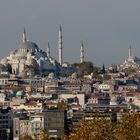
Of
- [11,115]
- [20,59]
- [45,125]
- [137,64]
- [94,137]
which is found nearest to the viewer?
[94,137]

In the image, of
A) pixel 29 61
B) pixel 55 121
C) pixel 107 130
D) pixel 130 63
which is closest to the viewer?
pixel 107 130

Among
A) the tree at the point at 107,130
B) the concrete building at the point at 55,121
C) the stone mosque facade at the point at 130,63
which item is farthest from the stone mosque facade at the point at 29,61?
the tree at the point at 107,130

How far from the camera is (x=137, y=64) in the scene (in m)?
104

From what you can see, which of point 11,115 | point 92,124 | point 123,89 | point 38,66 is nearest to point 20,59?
point 38,66

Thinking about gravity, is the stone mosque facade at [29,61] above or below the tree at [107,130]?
above

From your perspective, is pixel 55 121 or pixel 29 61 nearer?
pixel 55 121

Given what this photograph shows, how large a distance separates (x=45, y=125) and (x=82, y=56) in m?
54.8

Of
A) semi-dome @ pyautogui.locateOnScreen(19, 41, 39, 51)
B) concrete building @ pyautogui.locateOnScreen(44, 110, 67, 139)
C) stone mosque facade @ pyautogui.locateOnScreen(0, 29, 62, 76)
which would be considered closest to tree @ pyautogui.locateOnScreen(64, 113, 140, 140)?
concrete building @ pyautogui.locateOnScreen(44, 110, 67, 139)

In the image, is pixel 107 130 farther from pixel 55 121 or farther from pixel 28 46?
pixel 28 46

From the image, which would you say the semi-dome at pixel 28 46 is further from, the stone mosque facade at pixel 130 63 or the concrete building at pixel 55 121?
the concrete building at pixel 55 121

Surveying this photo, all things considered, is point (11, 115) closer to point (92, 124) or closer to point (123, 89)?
point (123, 89)

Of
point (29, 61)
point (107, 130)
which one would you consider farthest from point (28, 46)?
point (107, 130)

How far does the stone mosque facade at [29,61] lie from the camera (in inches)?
3467

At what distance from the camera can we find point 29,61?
88625mm
